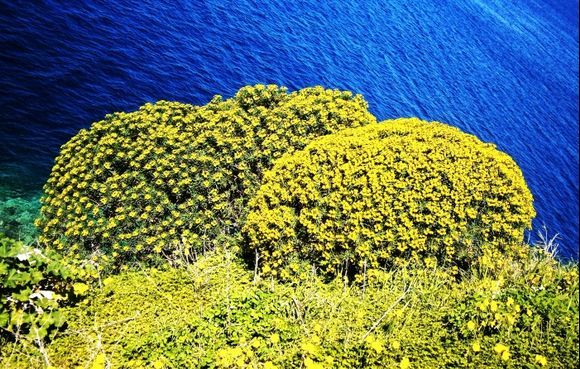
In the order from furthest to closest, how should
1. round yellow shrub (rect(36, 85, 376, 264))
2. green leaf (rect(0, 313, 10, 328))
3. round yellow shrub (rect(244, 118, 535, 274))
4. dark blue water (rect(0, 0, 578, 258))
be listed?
dark blue water (rect(0, 0, 578, 258))
round yellow shrub (rect(36, 85, 376, 264))
round yellow shrub (rect(244, 118, 535, 274))
green leaf (rect(0, 313, 10, 328))

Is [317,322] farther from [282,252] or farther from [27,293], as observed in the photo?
[27,293]

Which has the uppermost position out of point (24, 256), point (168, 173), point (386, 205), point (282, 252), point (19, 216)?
point (386, 205)

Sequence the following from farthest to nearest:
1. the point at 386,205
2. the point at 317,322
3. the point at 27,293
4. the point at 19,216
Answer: the point at 19,216 < the point at 386,205 < the point at 317,322 < the point at 27,293

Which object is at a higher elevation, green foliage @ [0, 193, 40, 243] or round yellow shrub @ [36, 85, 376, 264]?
round yellow shrub @ [36, 85, 376, 264]

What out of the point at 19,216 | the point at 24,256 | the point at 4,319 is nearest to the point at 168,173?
the point at 24,256

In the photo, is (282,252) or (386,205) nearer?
(386,205)

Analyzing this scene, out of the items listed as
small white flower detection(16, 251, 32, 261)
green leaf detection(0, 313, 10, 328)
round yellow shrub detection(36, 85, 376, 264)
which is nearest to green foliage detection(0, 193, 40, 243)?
round yellow shrub detection(36, 85, 376, 264)

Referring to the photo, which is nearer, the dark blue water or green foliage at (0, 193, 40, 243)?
green foliage at (0, 193, 40, 243)

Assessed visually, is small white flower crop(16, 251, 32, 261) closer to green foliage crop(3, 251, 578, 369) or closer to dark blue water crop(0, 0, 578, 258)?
green foliage crop(3, 251, 578, 369)
